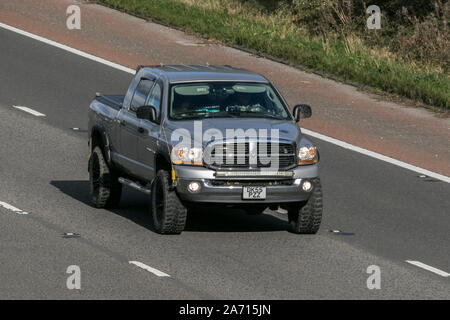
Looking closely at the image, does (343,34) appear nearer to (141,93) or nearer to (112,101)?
(112,101)

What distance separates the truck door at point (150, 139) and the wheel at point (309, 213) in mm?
1914

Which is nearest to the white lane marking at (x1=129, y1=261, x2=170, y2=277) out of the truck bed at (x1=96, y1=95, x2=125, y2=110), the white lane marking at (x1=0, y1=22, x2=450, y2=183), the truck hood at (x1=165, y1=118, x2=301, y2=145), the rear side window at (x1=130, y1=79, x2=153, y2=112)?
the truck hood at (x1=165, y1=118, x2=301, y2=145)

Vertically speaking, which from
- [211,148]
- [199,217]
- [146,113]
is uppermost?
[146,113]

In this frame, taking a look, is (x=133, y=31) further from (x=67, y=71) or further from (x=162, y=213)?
(x=162, y=213)

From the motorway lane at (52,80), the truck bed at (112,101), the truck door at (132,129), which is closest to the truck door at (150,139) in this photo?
the truck door at (132,129)

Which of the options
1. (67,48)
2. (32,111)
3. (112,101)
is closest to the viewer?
(112,101)

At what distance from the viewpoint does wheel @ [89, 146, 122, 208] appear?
19.7 meters

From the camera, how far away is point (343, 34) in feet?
111

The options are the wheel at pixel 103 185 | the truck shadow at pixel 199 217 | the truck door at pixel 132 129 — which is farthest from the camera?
the wheel at pixel 103 185

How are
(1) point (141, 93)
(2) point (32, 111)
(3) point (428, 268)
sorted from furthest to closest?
(2) point (32, 111), (1) point (141, 93), (3) point (428, 268)

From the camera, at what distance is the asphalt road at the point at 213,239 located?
48.4 ft

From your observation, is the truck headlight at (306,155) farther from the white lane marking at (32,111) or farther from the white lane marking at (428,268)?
the white lane marking at (32,111)

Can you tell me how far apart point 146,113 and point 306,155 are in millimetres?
2204

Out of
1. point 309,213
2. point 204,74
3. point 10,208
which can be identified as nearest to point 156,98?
point 204,74
